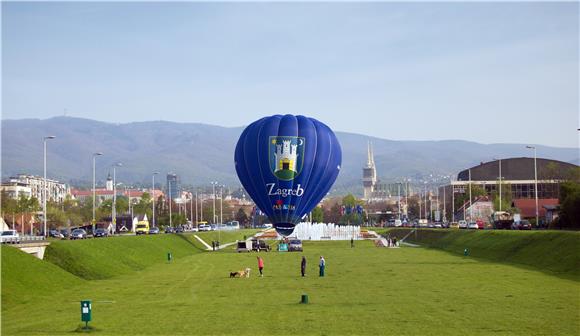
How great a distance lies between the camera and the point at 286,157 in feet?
319

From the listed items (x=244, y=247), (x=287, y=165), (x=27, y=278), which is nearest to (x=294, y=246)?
(x=244, y=247)

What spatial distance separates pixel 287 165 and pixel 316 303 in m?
46.8

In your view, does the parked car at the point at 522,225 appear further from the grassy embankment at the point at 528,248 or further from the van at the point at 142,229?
the van at the point at 142,229

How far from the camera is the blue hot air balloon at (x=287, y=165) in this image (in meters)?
97.5

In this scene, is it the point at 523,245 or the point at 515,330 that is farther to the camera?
the point at 523,245

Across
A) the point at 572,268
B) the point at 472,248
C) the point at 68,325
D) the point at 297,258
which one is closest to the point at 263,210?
the point at 297,258

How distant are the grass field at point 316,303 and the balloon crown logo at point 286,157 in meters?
17.8

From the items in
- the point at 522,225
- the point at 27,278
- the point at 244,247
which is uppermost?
the point at 522,225

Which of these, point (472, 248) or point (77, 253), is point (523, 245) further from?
point (77, 253)

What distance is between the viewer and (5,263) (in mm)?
59438

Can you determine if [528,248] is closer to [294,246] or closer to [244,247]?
→ [294,246]

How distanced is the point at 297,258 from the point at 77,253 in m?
31.2

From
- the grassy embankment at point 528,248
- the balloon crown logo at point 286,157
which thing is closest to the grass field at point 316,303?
the grassy embankment at point 528,248

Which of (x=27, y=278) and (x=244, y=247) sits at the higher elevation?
(x=27, y=278)
